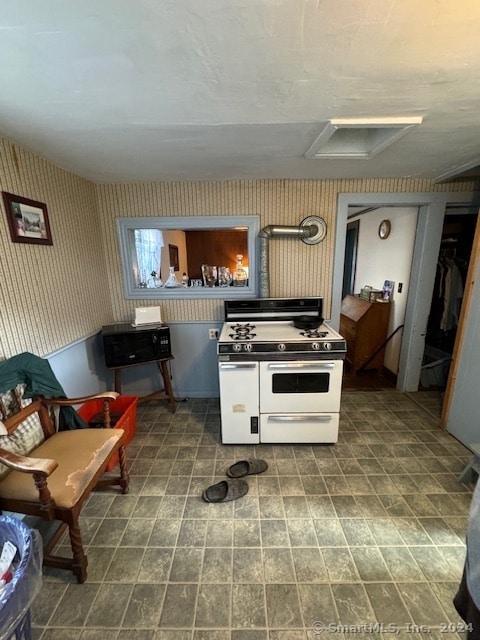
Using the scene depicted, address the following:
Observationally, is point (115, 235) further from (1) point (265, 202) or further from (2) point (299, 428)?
(2) point (299, 428)

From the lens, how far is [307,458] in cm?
213

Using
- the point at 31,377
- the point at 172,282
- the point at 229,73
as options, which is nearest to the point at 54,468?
the point at 31,377

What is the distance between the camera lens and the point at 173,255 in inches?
133

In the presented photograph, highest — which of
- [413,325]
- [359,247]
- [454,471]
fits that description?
[359,247]

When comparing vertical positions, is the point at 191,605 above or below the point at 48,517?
below

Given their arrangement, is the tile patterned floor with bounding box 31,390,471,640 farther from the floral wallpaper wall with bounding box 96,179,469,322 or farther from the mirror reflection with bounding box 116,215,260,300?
the floral wallpaper wall with bounding box 96,179,469,322

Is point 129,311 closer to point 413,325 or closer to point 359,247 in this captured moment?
point 413,325

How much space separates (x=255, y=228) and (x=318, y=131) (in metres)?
1.19

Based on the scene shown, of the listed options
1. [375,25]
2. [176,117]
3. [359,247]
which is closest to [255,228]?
[176,117]

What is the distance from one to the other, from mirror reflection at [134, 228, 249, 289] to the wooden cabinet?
167 centimetres

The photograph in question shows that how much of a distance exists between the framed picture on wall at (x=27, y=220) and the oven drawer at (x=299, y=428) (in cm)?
213

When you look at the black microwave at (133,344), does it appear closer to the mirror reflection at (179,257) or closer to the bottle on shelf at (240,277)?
the mirror reflection at (179,257)

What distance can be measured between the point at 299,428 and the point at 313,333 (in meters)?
0.80

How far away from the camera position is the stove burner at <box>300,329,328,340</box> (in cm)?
221
